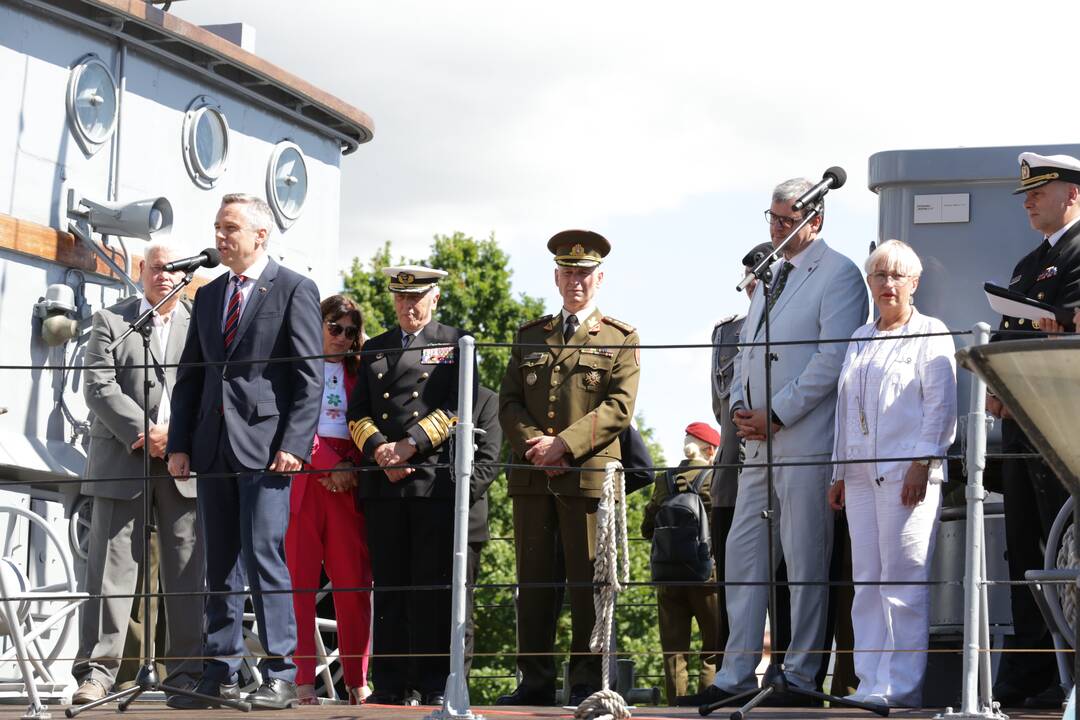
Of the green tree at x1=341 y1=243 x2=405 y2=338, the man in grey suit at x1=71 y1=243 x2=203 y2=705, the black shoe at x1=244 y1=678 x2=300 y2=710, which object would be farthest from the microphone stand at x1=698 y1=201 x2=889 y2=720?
the green tree at x1=341 y1=243 x2=405 y2=338

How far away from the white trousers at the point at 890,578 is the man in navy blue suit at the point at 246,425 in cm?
188

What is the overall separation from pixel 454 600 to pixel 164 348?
2188mm

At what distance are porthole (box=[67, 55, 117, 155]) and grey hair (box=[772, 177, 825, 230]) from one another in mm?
3865

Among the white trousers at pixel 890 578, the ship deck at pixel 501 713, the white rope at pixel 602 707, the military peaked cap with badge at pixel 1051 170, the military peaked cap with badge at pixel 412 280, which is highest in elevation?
the military peaked cap with badge at pixel 1051 170

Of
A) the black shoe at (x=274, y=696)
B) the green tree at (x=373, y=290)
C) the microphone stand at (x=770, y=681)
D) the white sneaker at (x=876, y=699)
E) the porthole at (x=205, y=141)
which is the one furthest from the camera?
the green tree at (x=373, y=290)

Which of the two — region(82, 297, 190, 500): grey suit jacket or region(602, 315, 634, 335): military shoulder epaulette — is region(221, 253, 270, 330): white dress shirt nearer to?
region(82, 297, 190, 500): grey suit jacket

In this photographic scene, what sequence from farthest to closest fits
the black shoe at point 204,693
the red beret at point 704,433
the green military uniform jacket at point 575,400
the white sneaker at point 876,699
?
the red beret at point 704,433
the green military uniform jacket at point 575,400
the black shoe at point 204,693
the white sneaker at point 876,699

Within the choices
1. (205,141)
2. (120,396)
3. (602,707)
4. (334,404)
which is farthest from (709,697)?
(205,141)

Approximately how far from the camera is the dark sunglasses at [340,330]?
6.61 m

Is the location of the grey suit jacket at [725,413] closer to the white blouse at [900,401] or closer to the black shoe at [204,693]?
the white blouse at [900,401]

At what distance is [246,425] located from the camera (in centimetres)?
562

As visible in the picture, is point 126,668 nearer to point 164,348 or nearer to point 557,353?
point 164,348

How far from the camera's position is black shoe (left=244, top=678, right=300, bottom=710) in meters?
5.25

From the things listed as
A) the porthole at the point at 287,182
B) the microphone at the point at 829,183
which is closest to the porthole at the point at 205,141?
the porthole at the point at 287,182
